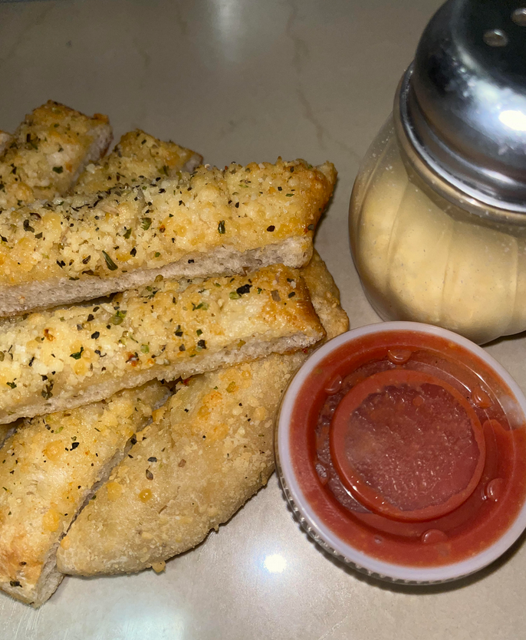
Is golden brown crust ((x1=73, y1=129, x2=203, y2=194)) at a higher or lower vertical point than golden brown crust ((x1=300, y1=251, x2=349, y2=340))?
higher

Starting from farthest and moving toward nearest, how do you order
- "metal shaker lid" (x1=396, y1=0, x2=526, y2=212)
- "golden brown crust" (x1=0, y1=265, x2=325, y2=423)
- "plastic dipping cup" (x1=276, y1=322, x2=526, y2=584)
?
"golden brown crust" (x1=0, y1=265, x2=325, y2=423)
"plastic dipping cup" (x1=276, y1=322, x2=526, y2=584)
"metal shaker lid" (x1=396, y1=0, x2=526, y2=212)

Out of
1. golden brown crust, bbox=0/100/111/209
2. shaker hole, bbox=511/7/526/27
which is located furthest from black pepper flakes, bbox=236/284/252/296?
shaker hole, bbox=511/7/526/27

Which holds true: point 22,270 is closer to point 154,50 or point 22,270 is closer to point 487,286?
point 487,286

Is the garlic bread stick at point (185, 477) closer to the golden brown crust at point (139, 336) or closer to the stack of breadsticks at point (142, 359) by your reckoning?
the stack of breadsticks at point (142, 359)

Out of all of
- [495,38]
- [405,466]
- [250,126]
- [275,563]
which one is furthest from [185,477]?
[250,126]

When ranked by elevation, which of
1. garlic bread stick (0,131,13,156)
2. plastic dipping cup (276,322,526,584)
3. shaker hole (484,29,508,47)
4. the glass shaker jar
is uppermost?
shaker hole (484,29,508,47)

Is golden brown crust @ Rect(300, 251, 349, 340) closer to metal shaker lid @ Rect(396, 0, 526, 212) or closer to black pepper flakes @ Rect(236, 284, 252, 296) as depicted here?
black pepper flakes @ Rect(236, 284, 252, 296)

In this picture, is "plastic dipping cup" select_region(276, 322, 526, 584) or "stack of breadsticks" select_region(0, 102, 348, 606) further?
"stack of breadsticks" select_region(0, 102, 348, 606)

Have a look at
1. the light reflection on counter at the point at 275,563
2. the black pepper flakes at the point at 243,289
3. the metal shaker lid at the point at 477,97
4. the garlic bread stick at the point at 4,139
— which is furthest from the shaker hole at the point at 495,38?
the garlic bread stick at the point at 4,139

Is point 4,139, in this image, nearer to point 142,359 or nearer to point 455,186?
point 142,359
